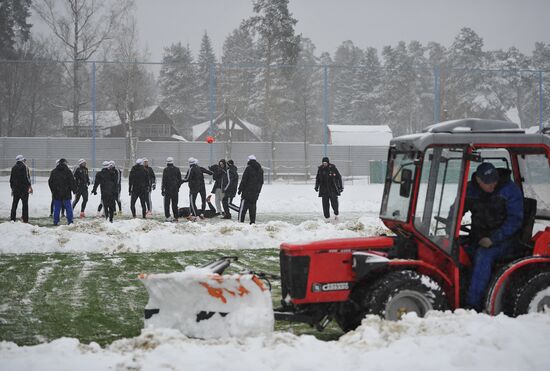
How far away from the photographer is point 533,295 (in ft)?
21.8

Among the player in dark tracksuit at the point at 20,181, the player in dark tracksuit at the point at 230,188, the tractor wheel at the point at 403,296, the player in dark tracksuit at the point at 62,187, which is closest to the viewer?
the tractor wheel at the point at 403,296

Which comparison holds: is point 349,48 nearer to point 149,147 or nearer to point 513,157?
point 149,147

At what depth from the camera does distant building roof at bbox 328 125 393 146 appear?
49.9 meters

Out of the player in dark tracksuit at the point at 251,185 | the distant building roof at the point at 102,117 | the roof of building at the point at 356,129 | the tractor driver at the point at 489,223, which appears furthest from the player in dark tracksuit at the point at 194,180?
the roof of building at the point at 356,129

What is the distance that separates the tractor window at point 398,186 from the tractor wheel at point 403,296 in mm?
662

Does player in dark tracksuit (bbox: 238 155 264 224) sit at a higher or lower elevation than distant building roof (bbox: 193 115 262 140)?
lower

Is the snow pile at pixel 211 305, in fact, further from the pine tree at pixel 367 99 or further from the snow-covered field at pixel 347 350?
the pine tree at pixel 367 99

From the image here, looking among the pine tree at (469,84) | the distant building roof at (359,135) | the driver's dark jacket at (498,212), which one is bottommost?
the driver's dark jacket at (498,212)

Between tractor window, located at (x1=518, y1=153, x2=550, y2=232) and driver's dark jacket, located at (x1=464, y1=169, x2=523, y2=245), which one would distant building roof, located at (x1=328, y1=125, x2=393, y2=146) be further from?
driver's dark jacket, located at (x1=464, y1=169, x2=523, y2=245)

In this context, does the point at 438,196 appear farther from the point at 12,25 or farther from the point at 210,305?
the point at 12,25

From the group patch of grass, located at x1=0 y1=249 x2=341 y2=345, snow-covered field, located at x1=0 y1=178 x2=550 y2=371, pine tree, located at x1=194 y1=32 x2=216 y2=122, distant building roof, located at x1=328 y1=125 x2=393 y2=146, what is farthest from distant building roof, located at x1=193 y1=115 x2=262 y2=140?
snow-covered field, located at x1=0 y1=178 x2=550 y2=371

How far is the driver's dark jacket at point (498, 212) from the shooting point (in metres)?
6.79

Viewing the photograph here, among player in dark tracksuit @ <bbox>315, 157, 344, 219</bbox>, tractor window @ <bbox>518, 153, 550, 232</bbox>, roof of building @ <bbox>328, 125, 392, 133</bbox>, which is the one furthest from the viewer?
roof of building @ <bbox>328, 125, 392, 133</bbox>

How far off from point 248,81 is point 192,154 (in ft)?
20.6
